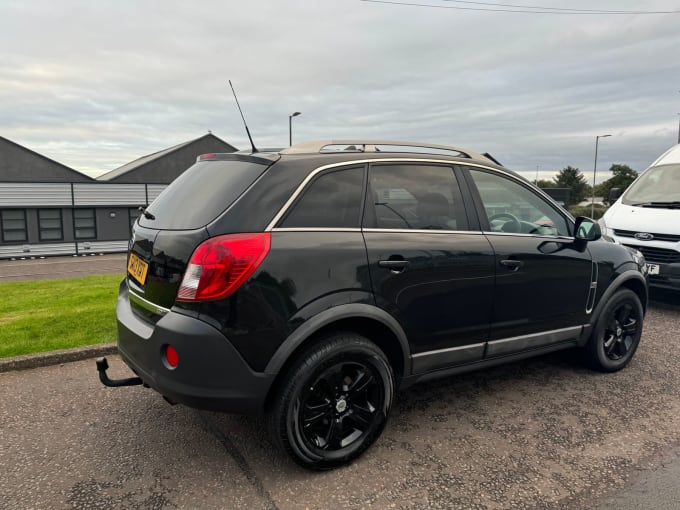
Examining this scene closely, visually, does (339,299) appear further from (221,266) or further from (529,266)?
(529,266)

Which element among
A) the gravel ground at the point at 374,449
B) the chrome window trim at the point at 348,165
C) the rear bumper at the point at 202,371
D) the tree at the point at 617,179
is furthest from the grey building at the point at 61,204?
the tree at the point at 617,179

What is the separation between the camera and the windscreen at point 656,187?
708 cm

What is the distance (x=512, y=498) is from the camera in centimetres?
258

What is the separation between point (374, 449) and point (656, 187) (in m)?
6.64

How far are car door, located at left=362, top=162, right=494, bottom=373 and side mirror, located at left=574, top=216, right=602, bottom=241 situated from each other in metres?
1.07

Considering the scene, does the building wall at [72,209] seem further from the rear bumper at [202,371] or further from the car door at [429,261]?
the rear bumper at [202,371]

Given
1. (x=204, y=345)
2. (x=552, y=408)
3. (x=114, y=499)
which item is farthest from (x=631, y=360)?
(x=114, y=499)

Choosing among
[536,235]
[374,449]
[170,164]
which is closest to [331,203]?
[374,449]

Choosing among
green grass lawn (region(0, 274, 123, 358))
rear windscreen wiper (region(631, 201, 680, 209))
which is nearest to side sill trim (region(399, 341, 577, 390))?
green grass lawn (region(0, 274, 123, 358))

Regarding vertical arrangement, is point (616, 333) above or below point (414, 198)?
below

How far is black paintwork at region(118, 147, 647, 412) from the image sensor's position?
8.20 ft

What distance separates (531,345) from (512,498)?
53.6 inches

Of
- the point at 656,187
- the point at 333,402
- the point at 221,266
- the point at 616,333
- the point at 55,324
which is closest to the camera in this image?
the point at 221,266

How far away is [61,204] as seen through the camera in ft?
95.7
